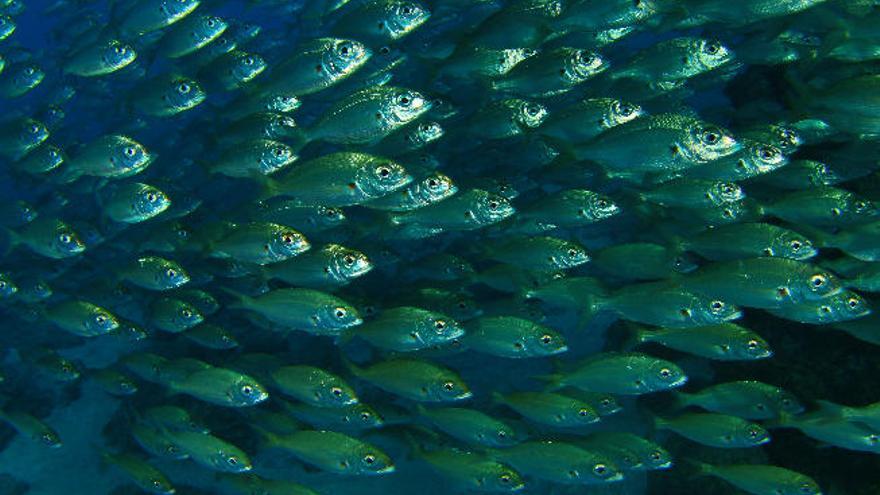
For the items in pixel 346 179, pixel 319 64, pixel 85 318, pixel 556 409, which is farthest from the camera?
pixel 85 318

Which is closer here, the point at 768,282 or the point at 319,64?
the point at 768,282

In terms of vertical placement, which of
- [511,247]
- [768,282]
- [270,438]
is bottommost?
[270,438]

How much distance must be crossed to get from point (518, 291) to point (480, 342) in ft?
2.79

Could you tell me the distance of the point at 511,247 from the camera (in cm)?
576

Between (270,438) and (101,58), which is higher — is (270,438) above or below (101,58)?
below

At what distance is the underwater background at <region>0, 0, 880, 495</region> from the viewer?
5.12m

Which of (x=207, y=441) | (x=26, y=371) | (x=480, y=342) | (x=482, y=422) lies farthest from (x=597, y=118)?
(x=26, y=371)

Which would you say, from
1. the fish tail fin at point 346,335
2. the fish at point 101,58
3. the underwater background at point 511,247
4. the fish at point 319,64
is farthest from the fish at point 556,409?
the fish at point 101,58

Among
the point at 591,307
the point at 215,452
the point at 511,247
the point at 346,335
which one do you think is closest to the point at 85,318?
the point at 215,452

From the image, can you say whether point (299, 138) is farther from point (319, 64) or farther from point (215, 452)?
point (215, 452)

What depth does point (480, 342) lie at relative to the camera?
5562 millimetres

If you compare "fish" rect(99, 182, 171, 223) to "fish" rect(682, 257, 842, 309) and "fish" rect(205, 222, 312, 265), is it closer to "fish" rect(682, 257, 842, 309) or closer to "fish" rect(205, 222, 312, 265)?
"fish" rect(205, 222, 312, 265)

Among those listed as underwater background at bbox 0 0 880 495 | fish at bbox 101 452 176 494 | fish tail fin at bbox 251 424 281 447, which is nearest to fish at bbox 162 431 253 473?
underwater background at bbox 0 0 880 495

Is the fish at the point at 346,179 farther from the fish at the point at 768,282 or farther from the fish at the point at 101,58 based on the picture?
the fish at the point at 101,58
